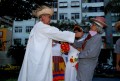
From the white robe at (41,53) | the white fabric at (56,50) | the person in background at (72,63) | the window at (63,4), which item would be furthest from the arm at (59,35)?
the window at (63,4)

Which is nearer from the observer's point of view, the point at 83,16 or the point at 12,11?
the point at 12,11

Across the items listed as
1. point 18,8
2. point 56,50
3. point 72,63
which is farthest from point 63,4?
point 56,50

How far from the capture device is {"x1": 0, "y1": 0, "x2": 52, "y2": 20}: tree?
22.4 m

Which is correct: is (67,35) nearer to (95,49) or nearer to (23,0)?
(95,49)

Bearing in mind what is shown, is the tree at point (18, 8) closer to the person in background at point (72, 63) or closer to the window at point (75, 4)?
the person in background at point (72, 63)

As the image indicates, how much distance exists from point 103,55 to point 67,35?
134 ft

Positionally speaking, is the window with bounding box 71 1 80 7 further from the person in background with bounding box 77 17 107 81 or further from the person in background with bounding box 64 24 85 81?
the person in background with bounding box 77 17 107 81

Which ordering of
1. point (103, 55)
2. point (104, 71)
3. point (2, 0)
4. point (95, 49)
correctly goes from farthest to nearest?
1. point (103, 55)
2. point (104, 71)
3. point (2, 0)
4. point (95, 49)

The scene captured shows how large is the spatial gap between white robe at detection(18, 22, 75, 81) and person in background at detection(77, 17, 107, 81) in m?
0.26

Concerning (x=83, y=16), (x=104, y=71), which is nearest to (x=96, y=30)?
(x=104, y=71)

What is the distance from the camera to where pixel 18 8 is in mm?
22609

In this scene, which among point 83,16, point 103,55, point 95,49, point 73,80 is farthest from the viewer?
point 83,16

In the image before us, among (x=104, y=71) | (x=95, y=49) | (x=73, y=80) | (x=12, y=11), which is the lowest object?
(x=104, y=71)

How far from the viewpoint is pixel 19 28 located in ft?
231
